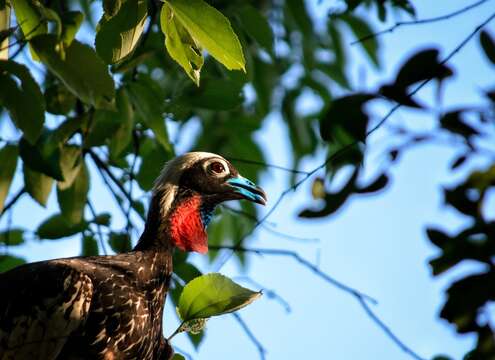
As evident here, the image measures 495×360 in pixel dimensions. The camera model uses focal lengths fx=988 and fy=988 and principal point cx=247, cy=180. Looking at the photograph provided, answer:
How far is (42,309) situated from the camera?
217 inches

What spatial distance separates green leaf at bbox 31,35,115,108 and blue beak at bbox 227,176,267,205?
9.88 ft

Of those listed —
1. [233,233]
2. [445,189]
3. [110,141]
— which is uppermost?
[233,233]

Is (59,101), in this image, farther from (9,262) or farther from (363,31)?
(363,31)

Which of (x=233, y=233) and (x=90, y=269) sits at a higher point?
(x=233, y=233)

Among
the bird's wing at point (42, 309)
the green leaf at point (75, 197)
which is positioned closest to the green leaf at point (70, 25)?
the bird's wing at point (42, 309)

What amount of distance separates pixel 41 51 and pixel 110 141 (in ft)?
8.63

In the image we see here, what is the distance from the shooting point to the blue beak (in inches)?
261

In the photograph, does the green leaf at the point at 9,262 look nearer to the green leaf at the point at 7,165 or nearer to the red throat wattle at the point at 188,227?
the green leaf at the point at 7,165

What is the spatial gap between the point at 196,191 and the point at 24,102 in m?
2.83

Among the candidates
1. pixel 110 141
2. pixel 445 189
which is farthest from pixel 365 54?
pixel 445 189

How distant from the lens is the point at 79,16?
354 centimetres

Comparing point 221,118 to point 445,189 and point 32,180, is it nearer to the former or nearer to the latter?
point 32,180

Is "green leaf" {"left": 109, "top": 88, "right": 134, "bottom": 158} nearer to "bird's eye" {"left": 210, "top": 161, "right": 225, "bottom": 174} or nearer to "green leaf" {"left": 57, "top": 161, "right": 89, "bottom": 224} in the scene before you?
"green leaf" {"left": 57, "top": 161, "right": 89, "bottom": 224}

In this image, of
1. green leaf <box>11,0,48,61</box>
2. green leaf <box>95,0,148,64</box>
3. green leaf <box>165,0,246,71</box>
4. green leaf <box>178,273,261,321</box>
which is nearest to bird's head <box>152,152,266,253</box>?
green leaf <box>178,273,261,321</box>
